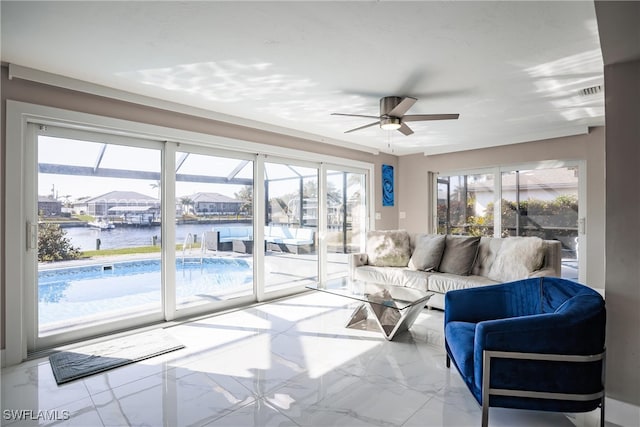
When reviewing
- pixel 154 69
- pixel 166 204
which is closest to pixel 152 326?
pixel 166 204

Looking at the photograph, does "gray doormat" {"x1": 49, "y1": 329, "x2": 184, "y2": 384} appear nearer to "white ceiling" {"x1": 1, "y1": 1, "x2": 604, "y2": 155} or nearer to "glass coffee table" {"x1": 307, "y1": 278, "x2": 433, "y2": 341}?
"glass coffee table" {"x1": 307, "y1": 278, "x2": 433, "y2": 341}

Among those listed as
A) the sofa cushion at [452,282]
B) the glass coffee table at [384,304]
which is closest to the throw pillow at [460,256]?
the sofa cushion at [452,282]

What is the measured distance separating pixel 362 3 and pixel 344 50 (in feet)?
1.81

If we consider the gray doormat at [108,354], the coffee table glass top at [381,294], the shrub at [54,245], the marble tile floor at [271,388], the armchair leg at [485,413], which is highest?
the shrub at [54,245]

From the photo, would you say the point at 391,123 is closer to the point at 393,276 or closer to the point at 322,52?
the point at 322,52

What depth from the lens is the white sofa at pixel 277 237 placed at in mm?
4262

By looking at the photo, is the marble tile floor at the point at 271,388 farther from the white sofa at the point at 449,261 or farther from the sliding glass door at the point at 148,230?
the white sofa at the point at 449,261

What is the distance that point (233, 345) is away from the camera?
309cm

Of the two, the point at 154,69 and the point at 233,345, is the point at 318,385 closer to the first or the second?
the point at 233,345

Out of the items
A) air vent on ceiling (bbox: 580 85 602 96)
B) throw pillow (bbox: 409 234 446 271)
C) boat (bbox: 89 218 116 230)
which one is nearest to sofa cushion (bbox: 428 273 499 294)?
throw pillow (bbox: 409 234 446 271)

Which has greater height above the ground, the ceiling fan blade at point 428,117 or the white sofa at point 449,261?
the ceiling fan blade at point 428,117

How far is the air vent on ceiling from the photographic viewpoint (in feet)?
10.3

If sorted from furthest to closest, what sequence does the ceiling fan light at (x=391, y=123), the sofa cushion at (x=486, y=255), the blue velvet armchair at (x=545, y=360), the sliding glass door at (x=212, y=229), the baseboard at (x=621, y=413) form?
the sofa cushion at (x=486, y=255), the sliding glass door at (x=212, y=229), the ceiling fan light at (x=391, y=123), the baseboard at (x=621, y=413), the blue velvet armchair at (x=545, y=360)

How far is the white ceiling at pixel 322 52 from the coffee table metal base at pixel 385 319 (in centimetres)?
211
